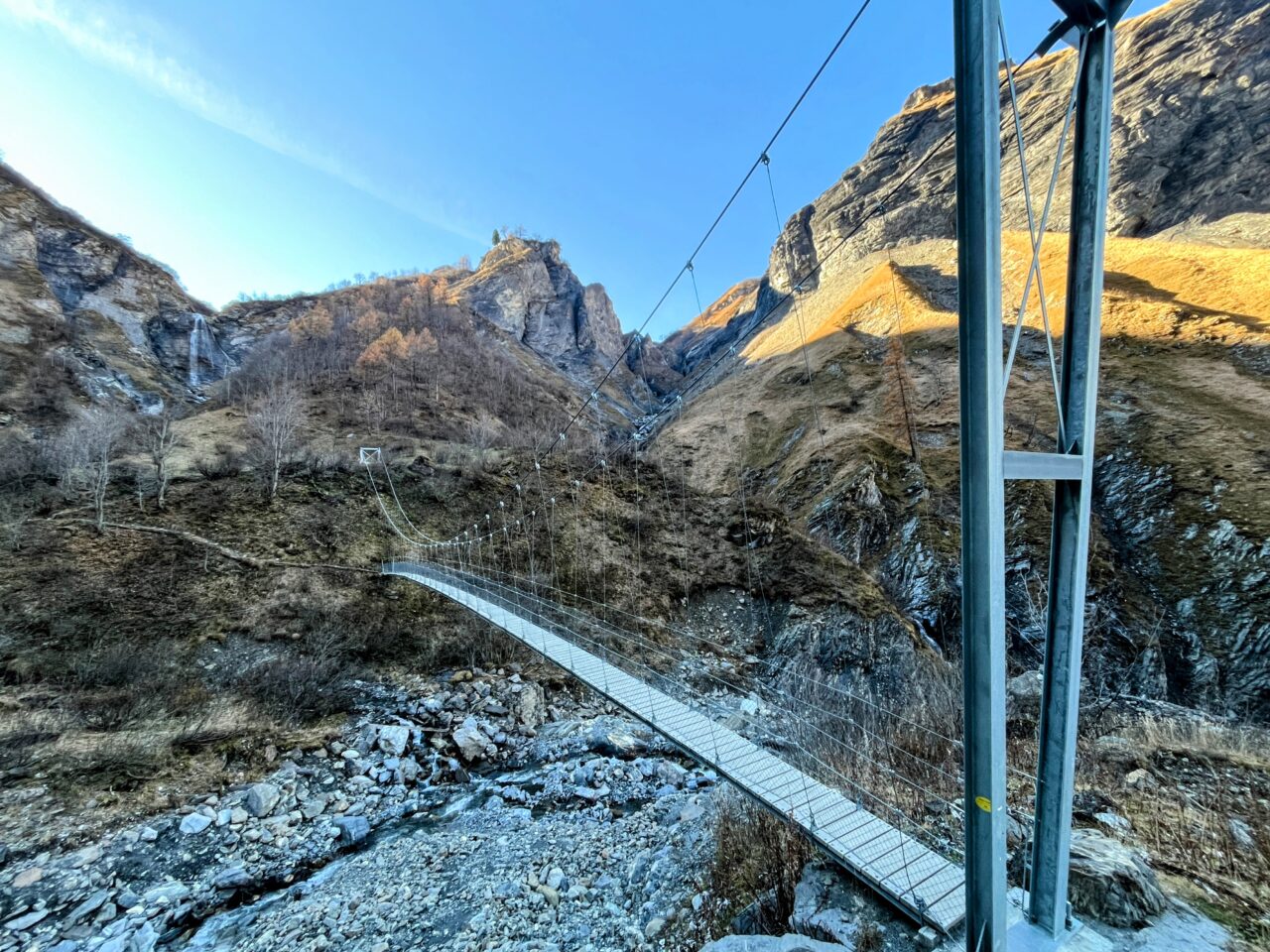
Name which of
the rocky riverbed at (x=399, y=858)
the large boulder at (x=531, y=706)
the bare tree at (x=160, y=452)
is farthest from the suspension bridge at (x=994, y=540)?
the bare tree at (x=160, y=452)

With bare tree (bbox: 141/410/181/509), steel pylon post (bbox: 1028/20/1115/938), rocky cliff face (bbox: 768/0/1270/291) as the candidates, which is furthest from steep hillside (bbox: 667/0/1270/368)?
bare tree (bbox: 141/410/181/509)

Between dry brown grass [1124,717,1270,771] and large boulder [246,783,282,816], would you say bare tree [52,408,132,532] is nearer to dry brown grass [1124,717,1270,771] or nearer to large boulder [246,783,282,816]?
large boulder [246,783,282,816]

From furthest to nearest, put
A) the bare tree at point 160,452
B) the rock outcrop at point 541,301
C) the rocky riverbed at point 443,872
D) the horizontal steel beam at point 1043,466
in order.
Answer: the rock outcrop at point 541,301
the bare tree at point 160,452
the rocky riverbed at point 443,872
the horizontal steel beam at point 1043,466

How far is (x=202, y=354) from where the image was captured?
34.6 m

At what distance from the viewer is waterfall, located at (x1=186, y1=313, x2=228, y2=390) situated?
32969mm

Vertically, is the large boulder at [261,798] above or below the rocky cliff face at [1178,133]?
below

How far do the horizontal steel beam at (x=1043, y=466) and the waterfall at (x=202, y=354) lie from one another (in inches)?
1690

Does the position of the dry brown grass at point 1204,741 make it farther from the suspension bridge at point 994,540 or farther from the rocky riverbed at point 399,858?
the rocky riverbed at point 399,858

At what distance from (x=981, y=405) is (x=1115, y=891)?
3225mm

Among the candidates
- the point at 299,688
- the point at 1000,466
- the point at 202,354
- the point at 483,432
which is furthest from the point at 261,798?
the point at 202,354

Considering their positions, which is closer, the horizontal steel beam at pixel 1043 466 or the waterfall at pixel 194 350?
the horizontal steel beam at pixel 1043 466

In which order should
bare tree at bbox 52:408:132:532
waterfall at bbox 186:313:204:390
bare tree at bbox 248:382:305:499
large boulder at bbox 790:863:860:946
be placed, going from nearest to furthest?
large boulder at bbox 790:863:860:946
bare tree at bbox 52:408:132:532
bare tree at bbox 248:382:305:499
waterfall at bbox 186:313:204:390

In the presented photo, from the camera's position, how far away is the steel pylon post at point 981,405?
2068 millimetres

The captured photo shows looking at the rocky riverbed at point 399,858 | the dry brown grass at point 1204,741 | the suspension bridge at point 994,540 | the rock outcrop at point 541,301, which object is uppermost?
the rock outcrop at point 541,301
